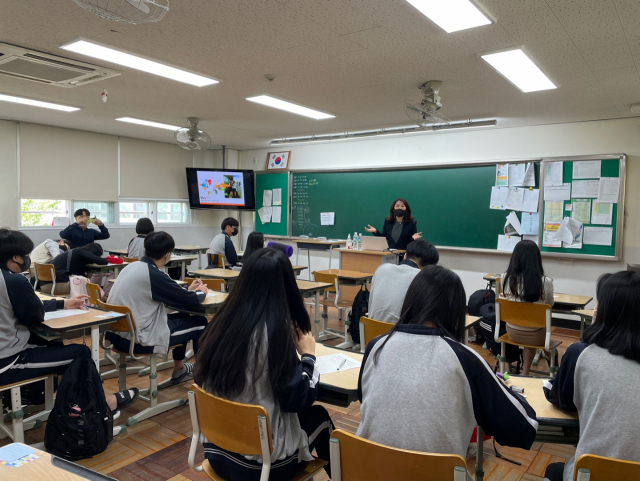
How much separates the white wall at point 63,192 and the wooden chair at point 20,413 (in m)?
4.66

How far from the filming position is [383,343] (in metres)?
1.40

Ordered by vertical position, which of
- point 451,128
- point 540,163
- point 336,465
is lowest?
point 336,465

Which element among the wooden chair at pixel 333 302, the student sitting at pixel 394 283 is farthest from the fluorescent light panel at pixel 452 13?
the wooden chair at pixel 333 302

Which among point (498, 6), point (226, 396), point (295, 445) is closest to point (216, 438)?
point (226, 396)

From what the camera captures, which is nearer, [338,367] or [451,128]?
[338,367]

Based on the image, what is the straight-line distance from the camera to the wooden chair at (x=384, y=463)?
1.15 meters

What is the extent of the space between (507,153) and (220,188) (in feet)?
15.9

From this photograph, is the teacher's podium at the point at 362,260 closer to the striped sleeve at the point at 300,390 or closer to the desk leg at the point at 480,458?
the desk leg at the point at 480,458

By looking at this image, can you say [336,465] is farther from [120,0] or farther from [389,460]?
[120,0]

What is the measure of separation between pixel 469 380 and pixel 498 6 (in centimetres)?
228

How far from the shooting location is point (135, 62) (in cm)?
378

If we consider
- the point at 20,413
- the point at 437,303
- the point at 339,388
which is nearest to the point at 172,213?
the point at 20,413

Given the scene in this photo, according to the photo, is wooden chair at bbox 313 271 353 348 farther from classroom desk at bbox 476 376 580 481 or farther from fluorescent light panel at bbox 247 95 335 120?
classroom desk at bbox 476 376 580 481

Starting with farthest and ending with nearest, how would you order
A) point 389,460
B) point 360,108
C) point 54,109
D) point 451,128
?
point 451,128
point 54,109
point 360,108
point 389,460
